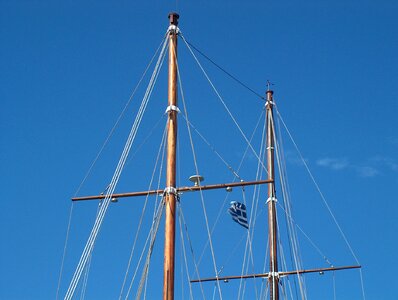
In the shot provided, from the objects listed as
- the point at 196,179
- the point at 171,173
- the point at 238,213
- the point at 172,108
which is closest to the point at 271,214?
the point at 238,213

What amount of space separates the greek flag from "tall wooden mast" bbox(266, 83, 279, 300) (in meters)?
1.86

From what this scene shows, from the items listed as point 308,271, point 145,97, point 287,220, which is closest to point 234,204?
point 287,220

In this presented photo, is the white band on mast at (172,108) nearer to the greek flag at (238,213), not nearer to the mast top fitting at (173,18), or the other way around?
the mast top fitting at (173,18)

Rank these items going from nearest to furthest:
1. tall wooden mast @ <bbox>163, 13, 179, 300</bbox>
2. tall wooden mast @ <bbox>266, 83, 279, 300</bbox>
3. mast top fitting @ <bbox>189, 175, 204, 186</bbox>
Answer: tall wooden mast @ <bbox>163, 13, 179, 300</bbox> → mast top fitting @ <bbox>189, 175, 204, 186</bbox> → tall wooden mast @ <bbox>266, 83, 279, 300</bbox>

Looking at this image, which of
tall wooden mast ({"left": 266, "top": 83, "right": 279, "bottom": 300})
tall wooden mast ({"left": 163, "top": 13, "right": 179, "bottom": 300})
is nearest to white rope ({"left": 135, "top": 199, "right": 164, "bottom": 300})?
tall wooden mast ({"left": 163, "top": 13, "right": 179, "bottom": 300})

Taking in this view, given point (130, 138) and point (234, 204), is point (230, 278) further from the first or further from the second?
point (130, 138)

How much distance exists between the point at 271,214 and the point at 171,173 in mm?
20391

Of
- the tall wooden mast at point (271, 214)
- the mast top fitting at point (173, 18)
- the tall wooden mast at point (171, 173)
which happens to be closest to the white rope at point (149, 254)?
the tall wooden mast at point (171, 173)

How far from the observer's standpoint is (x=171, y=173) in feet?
91.9

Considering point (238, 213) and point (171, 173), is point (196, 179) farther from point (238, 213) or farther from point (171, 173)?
point (238, 213)

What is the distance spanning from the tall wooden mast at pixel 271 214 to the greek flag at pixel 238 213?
1.86 meters

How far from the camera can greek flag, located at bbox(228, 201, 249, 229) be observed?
45.7 meters

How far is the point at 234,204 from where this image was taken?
4572cm

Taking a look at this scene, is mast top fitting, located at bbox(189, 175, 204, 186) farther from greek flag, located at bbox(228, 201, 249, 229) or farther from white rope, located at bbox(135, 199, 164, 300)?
greek flag, located at bbox(228, 201, 249, 229)
